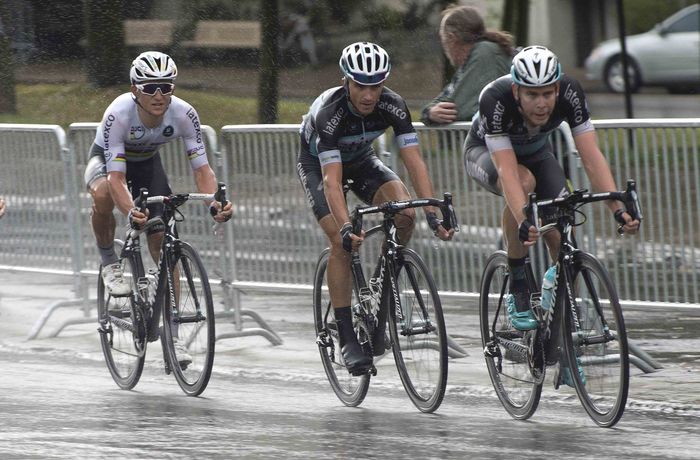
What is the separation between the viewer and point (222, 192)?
8969 millimetres

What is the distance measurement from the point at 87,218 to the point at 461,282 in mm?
3234

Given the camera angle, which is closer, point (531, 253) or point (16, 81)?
point (531, 253)

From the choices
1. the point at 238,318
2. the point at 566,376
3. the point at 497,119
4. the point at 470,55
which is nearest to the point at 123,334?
the point at 238,318

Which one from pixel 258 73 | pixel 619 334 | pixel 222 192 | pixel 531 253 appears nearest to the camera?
pixel 619 334

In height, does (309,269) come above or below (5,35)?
below

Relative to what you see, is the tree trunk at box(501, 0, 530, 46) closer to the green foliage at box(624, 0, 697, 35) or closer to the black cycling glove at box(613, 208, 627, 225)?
the green foliage at box(624, 0, 697, 35)

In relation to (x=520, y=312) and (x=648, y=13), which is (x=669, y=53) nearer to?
(x=648, y=13)

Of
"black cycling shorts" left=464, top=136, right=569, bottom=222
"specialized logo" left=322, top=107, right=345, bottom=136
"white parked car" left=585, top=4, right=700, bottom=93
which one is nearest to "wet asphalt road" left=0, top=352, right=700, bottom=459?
"black cycling shorts" left=464, top=136, right=569, bottom=222

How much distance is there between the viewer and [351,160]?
884 cm

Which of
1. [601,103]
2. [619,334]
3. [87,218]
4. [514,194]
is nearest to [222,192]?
[514,194]

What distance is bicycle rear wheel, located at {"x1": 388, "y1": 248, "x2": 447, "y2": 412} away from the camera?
8133mm

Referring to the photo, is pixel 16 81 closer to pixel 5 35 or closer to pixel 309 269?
pixel 5 35

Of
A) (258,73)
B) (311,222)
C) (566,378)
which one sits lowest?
(566,378)

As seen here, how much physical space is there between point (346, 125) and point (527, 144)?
→ 0.93m
